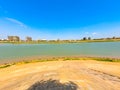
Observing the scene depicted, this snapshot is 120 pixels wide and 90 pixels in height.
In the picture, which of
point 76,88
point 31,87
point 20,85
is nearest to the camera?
point 76,88

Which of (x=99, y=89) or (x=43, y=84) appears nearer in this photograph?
(x=99, y=89)

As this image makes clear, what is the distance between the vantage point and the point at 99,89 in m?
7.78

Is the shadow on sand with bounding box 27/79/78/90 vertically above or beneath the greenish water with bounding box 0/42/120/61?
above

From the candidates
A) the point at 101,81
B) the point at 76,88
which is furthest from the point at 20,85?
the point at 101,81

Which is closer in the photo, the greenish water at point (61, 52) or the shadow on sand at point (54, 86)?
the shadow on sand at point (54, 86)

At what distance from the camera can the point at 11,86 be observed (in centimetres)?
912

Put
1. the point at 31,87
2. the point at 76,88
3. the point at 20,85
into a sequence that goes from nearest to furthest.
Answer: the point at 76,88 < the point at 31,87 < the point at 20,85

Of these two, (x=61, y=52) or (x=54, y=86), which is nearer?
(x=54, y=86)

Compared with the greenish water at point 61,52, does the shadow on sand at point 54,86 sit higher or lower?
higher

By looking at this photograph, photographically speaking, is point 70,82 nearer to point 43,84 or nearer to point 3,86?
point 43,84

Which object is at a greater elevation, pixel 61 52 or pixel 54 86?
pixel 54 86

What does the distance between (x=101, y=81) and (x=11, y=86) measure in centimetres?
575

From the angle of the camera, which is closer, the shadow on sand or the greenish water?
the shadow on sand

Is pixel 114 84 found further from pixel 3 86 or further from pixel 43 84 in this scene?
pixel 3 86
